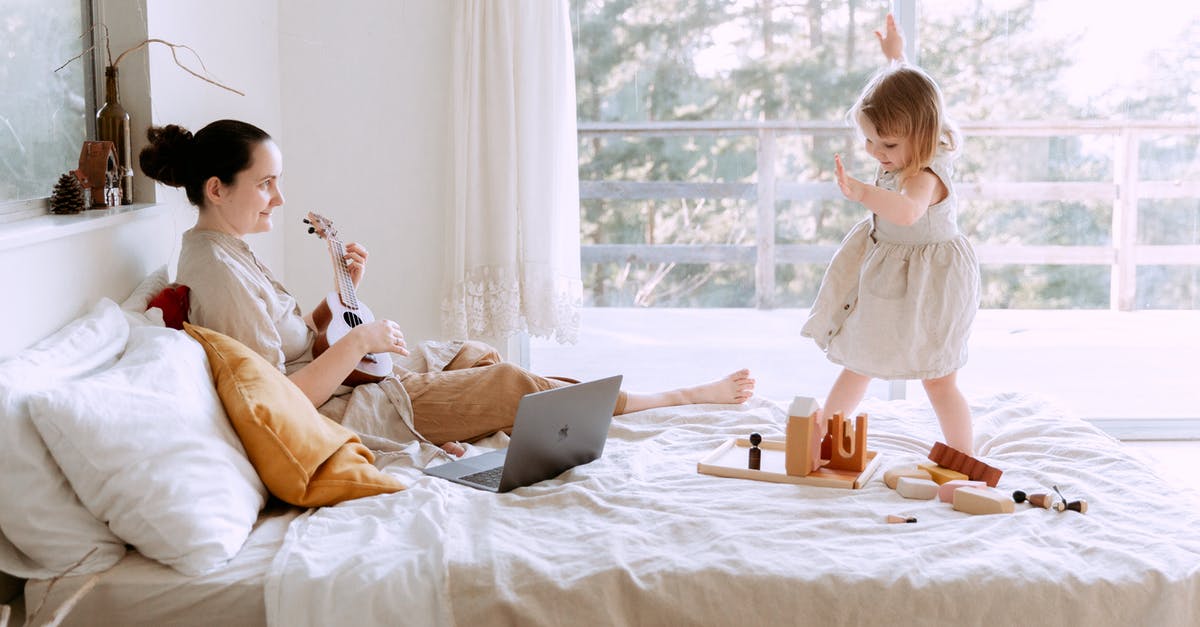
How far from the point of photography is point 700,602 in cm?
172

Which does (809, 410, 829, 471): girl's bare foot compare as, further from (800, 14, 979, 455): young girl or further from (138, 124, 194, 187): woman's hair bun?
(138, 124, 194, 187): woman's hair bun

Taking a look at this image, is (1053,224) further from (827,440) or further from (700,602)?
(700,602)

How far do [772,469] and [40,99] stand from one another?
161 cm

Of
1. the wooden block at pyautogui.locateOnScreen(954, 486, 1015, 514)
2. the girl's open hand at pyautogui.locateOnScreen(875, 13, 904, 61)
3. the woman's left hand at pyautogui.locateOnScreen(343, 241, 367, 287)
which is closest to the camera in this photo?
the wooden block at pyautogui.locateOnScreen(954, 486, 1015, 514)

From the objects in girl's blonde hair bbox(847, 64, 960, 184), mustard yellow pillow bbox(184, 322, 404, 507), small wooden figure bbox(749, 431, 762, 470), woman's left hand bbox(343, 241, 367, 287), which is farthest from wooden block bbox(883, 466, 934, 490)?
woman's left hand bbox(343, 241, 367, 287)

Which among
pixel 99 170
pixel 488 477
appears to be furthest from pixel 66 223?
pixel 488 477

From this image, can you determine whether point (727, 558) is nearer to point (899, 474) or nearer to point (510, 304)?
point (899, 474)

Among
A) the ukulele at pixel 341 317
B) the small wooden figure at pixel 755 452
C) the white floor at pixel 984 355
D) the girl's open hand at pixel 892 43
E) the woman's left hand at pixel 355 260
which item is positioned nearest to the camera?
the small wooden figure at pixel 755 452

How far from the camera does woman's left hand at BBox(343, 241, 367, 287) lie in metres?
2.78

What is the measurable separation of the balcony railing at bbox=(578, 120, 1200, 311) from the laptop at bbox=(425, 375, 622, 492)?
163 centimetres

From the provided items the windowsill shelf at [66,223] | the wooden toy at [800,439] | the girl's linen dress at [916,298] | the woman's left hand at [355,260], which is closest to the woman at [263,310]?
the windowsill shelf at [66,223]

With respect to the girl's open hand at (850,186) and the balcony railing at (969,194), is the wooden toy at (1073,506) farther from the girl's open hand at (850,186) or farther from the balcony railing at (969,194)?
the balcony railing at (969,194)

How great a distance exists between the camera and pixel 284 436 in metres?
2.01

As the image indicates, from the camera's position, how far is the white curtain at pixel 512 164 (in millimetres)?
3580
